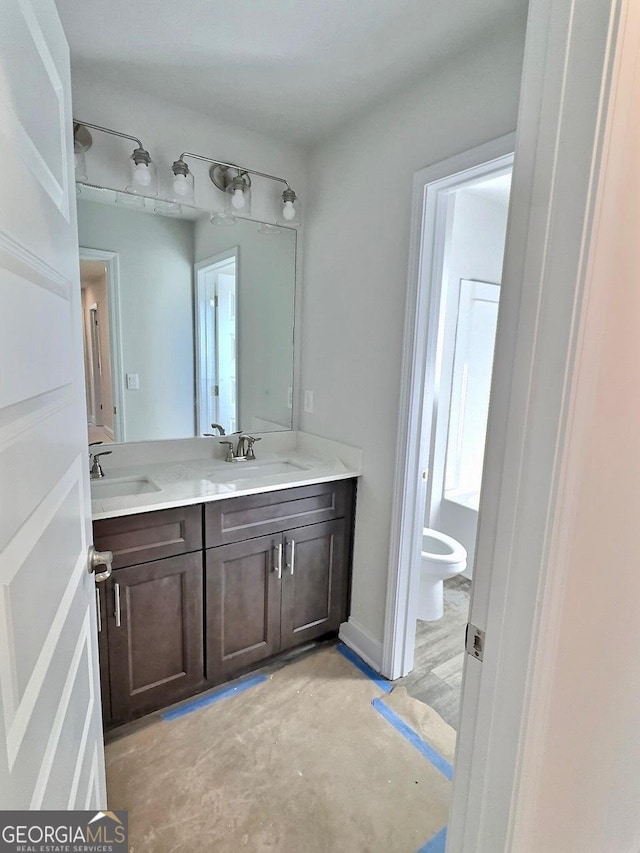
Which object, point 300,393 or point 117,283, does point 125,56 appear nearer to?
point 117,283

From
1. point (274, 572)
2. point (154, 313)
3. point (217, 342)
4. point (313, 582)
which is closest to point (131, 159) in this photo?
point (154, 313)

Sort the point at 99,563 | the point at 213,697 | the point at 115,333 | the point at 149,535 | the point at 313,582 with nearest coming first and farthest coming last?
the point at 99,563 → the point at 149,535 → the point at 213,697 → the point at 115,333 → the point at 313,582

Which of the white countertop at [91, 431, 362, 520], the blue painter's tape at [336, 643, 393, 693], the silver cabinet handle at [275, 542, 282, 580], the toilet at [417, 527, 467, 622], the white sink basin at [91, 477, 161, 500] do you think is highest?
the white countertop at [91, 431, 362, 520]

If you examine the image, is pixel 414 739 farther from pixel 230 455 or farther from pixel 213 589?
pixel 230 455

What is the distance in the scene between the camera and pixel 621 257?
68 centimetres

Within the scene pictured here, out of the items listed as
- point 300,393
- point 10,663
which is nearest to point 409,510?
point 300,393

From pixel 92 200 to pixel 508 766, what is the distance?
7.47 ft

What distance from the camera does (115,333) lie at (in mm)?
1988

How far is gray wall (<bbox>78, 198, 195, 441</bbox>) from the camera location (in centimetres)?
198

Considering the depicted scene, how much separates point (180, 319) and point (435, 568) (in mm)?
1835

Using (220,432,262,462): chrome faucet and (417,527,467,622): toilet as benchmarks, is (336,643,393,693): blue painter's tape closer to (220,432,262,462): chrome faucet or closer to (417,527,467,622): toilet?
(417,527,467,622): toilet

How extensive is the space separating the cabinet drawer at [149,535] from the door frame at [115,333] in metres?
0.57

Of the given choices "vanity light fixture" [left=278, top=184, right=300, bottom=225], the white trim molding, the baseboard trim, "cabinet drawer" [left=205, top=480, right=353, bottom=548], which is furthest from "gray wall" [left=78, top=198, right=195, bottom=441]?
the white trim molding

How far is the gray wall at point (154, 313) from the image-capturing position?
1978mm
